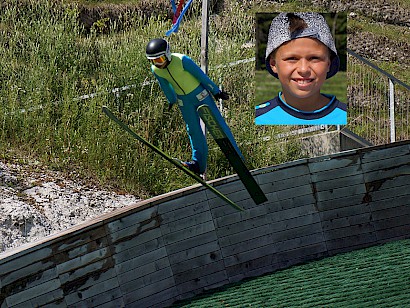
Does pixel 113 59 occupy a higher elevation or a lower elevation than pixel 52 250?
higher

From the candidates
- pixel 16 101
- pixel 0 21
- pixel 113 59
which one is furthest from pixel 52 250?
pixel 0 21

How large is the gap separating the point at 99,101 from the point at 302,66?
317 centimetres

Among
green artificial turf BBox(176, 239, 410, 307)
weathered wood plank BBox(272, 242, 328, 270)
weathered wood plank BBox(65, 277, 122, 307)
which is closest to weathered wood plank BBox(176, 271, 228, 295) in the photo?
green artificial turf BBox(176, 239, 410, 307)

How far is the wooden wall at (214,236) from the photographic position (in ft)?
24.7

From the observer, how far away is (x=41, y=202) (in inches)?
431

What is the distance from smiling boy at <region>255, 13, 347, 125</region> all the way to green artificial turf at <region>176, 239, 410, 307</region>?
2770 mm

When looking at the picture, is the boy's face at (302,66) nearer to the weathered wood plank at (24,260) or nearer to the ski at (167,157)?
the ski at (167,157)

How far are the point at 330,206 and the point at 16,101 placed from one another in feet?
17.4

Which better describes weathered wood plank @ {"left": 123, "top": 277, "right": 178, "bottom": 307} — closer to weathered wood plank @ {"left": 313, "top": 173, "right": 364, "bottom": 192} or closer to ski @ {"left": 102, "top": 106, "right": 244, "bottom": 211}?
ski @ {"left": 102, "top": 106, "right": 244, "bottom": 211}

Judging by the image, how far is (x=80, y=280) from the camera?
302 inches

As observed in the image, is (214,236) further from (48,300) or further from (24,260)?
(24,260)

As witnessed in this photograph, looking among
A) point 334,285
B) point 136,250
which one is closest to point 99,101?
point 136,250

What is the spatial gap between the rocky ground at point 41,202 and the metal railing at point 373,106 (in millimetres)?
3449

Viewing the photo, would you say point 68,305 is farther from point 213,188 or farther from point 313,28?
point 313,28
